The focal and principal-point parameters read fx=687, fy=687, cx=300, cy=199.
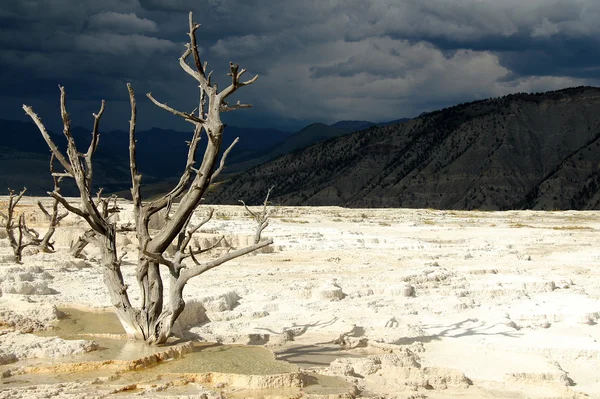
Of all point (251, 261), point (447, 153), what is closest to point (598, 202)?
point (447, 153)

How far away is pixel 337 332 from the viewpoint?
10328mm

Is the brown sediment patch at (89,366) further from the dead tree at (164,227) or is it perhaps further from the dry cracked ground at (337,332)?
the dead tree at (164,227)

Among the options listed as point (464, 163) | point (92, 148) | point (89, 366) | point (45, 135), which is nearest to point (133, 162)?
point (92, 148)

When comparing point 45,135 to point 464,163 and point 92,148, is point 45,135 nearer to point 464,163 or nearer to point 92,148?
point 92,148

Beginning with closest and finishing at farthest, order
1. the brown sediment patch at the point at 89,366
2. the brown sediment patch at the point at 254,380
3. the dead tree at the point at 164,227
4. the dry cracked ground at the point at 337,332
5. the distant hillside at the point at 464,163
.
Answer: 1. the brown sediment patch at the point at 254,380
2. the dry cracked ground at the point at 337,332
3. the brown sediment patch at the point at 89,366
4. the dead tree at the point at 164,227
5. the distant hillside at the point at 464,163

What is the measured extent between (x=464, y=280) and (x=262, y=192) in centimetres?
10689

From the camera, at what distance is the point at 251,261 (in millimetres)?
19234

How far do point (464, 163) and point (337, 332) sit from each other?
9572cm

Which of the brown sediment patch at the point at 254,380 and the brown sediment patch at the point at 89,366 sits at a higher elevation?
the brown sediment patch at the point at 89,366

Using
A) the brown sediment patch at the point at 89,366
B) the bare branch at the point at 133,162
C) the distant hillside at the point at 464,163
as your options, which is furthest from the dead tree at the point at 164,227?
the distant hillside at the point at 464,163

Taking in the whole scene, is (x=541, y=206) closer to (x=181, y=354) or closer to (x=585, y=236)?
(x=585, y=236)

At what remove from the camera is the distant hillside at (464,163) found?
93188 millimetres

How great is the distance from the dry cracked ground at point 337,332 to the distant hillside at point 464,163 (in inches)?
2966

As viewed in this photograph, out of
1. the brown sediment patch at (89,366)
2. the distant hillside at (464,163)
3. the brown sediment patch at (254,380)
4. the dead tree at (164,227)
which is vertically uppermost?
the distant hillside at (464,163)
